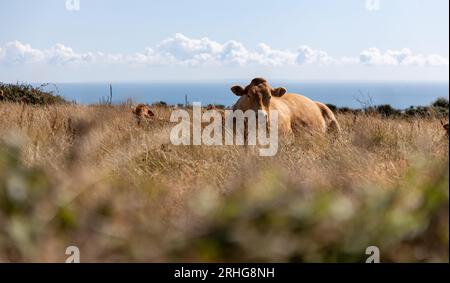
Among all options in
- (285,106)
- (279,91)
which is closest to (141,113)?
(279,91)

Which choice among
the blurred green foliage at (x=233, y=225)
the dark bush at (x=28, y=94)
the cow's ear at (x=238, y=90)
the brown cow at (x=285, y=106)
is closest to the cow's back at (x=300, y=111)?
the brown cow at (x=285, y=106)

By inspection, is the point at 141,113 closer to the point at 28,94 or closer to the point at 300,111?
the point at 300,111

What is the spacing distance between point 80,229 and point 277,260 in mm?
632

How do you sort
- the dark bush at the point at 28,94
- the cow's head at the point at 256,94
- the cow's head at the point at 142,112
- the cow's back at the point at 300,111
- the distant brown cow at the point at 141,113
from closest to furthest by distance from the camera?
the cow's head at the point at 256,94 → the distant brown cow at the point at 141,113 → the cow's head at the point at 142,112 → the cow's back at the point at 300,111 → the dark bush at the point at 28,94

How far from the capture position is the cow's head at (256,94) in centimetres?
896

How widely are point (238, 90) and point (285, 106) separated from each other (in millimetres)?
984

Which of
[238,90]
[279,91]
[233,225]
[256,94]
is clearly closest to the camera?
[233,225]

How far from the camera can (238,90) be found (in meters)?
9.41

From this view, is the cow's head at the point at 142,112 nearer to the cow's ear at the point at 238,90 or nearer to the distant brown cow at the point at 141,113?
the distant brown cow at the point at 141,113

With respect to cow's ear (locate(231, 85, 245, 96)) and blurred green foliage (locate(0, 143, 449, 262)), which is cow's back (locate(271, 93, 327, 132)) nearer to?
cow's ear (locate(231, 85, 245, 96))

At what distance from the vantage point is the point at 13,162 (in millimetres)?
2004

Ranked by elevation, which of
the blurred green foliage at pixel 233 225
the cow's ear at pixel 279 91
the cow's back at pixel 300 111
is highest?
the cow's ear at pixel 279 91

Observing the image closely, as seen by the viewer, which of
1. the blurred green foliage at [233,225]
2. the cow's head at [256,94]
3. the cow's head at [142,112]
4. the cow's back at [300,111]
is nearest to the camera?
the blurred green foliage at [233,225]
